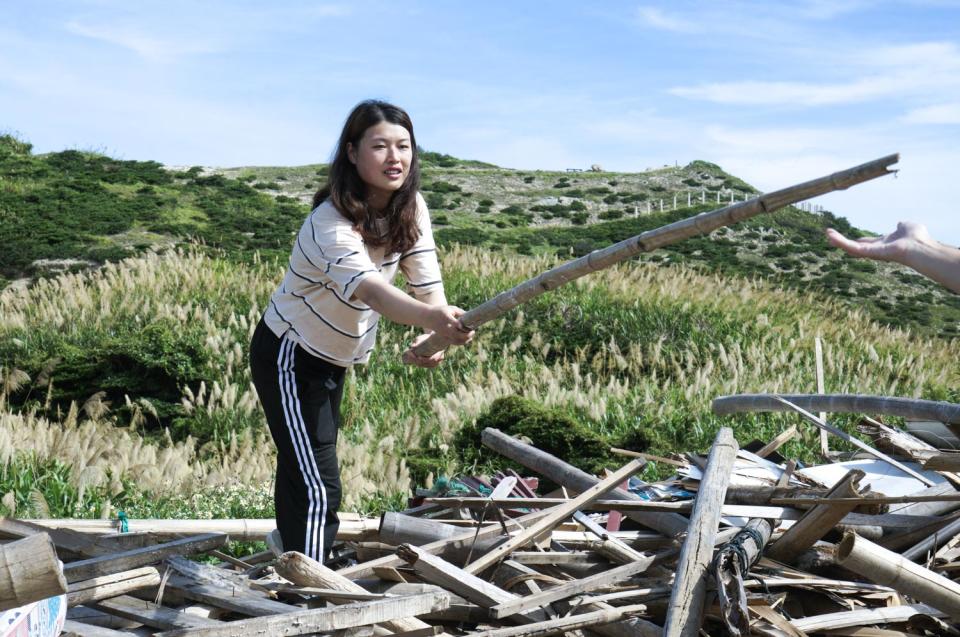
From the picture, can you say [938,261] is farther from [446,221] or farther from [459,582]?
[446,221]

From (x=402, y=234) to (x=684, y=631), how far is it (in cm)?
202

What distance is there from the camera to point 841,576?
3.78 m

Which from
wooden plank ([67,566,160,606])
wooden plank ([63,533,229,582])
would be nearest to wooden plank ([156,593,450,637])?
wooden plank ([67,566,160,606])

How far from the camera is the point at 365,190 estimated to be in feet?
14.0

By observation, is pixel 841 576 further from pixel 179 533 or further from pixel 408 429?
pixel 408 429

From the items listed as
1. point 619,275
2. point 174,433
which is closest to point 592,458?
point 174,433

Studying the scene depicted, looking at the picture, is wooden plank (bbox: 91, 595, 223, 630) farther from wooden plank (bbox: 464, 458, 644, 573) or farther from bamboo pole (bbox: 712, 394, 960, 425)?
bamboo pole (bbox: 712, 394, 960, 425)

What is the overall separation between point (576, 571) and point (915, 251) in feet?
6.09

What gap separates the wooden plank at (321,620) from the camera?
2.99 m

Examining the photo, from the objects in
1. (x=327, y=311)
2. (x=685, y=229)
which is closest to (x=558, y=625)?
(x=685, y=229)

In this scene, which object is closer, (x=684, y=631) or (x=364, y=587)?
(x=684, y=631)

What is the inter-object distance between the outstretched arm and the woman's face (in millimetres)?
2017

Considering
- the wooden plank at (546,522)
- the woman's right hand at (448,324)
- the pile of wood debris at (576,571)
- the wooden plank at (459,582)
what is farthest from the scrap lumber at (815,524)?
the woman's right hand at (448,324)

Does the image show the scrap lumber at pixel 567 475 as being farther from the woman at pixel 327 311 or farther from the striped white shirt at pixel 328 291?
the striped white shirt at pixel 328 291
